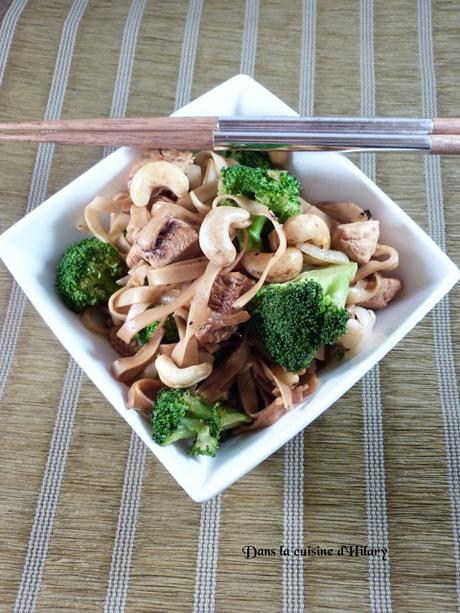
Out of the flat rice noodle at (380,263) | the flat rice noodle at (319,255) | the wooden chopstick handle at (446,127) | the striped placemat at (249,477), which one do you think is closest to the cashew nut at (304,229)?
the flat rice noodle at (319,255)

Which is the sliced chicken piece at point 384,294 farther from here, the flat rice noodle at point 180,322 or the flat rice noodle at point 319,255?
the flat rice noodle at point 180,322

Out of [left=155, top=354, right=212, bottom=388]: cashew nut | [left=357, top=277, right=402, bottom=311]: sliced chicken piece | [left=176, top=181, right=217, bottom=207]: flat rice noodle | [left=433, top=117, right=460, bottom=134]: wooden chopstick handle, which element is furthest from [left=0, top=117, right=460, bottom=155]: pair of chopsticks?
[left=155, top=354, right=212, bottom=388]: cashew nut

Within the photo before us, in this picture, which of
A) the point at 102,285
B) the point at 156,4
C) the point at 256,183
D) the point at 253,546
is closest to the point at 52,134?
the point at 102,285

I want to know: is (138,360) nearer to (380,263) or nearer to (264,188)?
(264,188)

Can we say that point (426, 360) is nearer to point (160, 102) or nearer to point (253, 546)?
point (253, 546)

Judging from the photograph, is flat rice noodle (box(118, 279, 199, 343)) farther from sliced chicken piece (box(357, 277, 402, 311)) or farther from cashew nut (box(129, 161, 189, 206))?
sliced chicken piece (box(357, 277, 402, 311))

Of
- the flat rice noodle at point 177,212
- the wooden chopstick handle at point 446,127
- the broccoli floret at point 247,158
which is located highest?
the wooden chopstick handle at point 446,127
